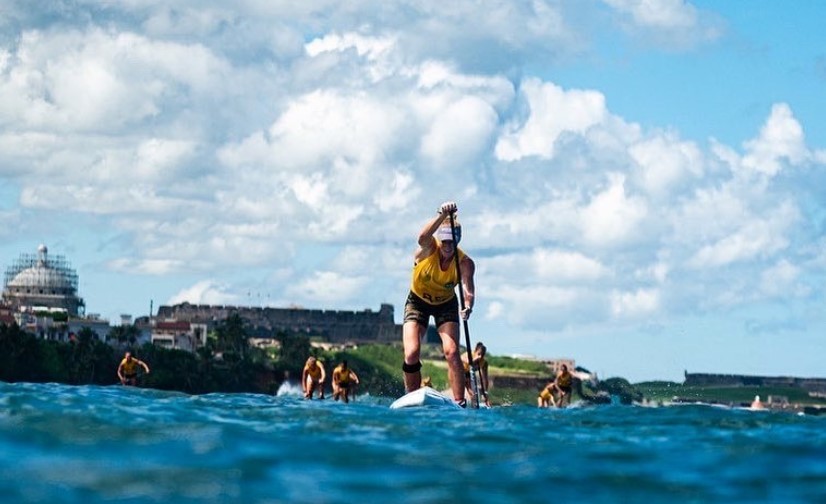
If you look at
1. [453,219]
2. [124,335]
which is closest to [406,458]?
[453,219]

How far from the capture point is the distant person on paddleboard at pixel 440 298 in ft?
67.6

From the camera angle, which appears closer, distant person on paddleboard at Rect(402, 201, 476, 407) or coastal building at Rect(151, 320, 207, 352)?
distant person on paddleboard at Rect(402, 201, 476, 407)

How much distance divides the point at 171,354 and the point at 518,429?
148404 mm

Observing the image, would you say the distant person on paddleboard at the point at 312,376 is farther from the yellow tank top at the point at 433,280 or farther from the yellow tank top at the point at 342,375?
the yellow tank top at the point at 433,280

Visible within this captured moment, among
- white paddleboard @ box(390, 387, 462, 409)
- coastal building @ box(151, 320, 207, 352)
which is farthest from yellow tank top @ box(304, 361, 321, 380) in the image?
coastal building @ box(151, 320, 207, 352)

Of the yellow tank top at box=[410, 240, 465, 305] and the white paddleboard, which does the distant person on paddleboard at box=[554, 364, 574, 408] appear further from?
the white paddleboard

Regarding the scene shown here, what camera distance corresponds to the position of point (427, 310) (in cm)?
2097

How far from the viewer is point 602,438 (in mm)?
12484

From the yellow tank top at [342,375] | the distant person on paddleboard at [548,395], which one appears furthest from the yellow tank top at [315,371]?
the distant person on paddleboard at [548,395]

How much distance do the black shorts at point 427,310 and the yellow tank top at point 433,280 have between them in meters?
0.07

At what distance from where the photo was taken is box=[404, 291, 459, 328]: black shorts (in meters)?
20.8

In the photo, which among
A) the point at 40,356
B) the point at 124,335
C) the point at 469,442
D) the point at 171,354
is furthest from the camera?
the point at 124,335

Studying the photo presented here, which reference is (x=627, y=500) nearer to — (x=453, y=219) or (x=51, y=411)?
(x=51, y=411)

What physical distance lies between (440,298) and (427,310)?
29cm
